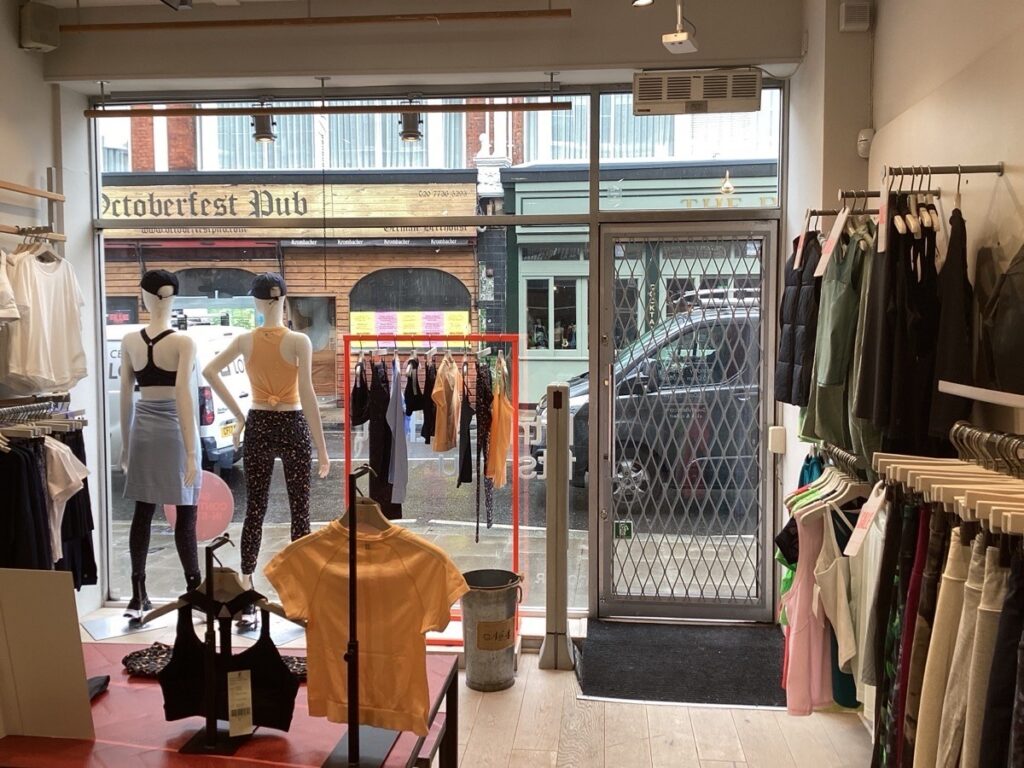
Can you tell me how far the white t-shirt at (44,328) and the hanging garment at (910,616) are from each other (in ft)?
12.2

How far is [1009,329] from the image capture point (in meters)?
2.26

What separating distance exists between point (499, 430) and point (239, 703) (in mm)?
2527

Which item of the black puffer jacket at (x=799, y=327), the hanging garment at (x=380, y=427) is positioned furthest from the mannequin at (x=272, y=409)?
the black puffer jacket at (x=799, y=327)

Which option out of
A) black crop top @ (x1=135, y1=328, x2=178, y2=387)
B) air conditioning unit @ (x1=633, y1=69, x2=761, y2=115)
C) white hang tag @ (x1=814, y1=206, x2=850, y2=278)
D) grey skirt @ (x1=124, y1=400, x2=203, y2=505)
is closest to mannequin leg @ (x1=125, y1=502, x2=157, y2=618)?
grey skirt @ (x1=124, y1=400, x2=203, y2=505)

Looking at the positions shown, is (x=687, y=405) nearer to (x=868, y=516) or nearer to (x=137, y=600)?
(x=868, y=516)

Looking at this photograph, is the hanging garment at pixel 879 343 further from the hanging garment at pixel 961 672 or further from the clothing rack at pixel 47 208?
the clothing rack at pixel 47 208

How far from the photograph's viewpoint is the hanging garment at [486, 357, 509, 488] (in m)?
4.64

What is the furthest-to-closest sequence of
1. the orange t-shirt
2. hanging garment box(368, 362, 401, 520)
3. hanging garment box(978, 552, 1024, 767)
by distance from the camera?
hanging garment box(368, 362, 401, 520) < the orange t-shirt < hanging garment box(978, 552, 1024, 767)

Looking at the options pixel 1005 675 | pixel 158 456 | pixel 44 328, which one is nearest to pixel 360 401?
→ pixel 158 456

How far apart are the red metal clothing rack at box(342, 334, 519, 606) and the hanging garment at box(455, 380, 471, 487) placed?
221 mm

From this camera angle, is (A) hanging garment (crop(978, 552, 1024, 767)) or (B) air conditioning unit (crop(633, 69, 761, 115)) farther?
(B) air conditioning unit (crop(633, 69, 761, 115))

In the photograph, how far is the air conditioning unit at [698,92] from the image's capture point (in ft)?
14.6

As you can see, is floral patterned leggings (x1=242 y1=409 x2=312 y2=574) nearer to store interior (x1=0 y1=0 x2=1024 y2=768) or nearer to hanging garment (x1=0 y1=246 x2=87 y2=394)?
store interior (x1=0 y1=0 x2=1024 y2=768)

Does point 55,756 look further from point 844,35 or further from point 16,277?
point 844,35
